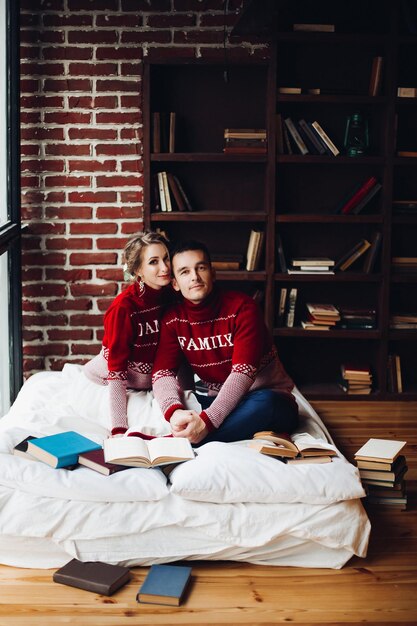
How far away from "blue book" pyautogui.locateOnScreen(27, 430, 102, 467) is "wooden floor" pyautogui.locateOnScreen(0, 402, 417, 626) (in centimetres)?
34

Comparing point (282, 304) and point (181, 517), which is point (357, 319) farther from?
point (181, 517)

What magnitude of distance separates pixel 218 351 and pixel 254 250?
1.42m

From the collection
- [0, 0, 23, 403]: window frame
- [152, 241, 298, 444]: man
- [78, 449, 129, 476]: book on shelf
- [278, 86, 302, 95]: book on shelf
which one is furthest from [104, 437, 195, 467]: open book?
[278, 86, 302, 95]: book on shelf

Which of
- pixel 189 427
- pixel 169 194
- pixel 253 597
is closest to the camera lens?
pixel 253 597

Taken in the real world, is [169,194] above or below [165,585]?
above

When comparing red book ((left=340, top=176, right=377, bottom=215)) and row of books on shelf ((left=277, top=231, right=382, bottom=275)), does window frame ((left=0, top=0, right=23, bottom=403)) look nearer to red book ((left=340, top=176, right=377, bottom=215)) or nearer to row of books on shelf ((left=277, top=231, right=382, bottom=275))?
row of books on shelf ((left=277, top=231, right=382, bottom=275))

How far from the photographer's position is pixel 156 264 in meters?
3.15

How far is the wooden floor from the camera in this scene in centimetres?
221

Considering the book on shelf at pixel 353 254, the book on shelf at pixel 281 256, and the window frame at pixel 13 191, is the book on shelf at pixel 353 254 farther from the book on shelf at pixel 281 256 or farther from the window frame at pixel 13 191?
the window frame at pixel 13 191

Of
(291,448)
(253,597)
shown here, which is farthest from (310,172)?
(253,597)

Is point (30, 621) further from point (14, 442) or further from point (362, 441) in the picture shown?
point (362, 441)

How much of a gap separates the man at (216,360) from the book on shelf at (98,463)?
0.34 m

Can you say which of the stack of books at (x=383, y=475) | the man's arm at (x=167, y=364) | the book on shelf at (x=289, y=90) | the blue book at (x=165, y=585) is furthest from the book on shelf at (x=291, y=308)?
the blue book at (x=165, y=585)

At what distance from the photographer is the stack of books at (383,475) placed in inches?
114
